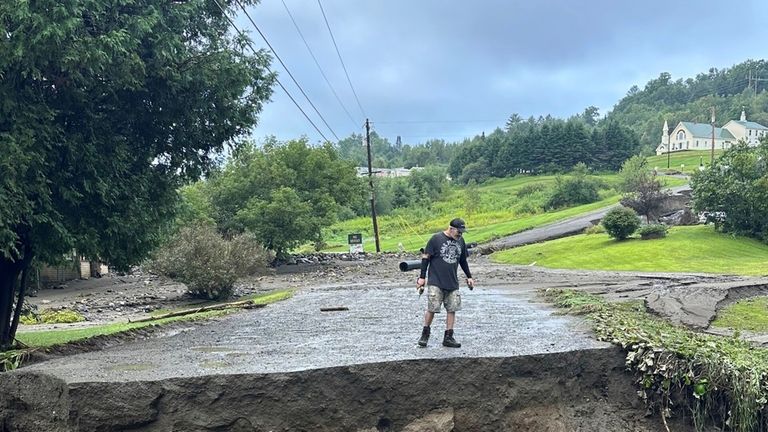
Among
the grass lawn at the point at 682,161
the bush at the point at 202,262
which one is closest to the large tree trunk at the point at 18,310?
the bush at the point at 202,262

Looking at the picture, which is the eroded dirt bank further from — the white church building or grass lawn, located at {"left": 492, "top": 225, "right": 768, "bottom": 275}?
the white church building

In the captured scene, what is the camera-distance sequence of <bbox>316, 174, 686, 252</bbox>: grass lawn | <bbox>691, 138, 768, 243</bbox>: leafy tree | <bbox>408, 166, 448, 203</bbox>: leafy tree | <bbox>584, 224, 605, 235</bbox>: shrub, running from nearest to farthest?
<bbox>691, 138, 768, 243</bbox>: leafy tree → <bbox>584, 224, 605, 235</bbox>: shrub → <bbox>316, 174, 686, 252</bbox>: grass lawn → <bbox>408, 166, 448, 203</bbox>: leafy tree

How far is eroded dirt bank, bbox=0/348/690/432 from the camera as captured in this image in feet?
25.0

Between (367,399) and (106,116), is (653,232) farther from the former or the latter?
(367,399)

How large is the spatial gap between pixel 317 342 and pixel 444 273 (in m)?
2.62

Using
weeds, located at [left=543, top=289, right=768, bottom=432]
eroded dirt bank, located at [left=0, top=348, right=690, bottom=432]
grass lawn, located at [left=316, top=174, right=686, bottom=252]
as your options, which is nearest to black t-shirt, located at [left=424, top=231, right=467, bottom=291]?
eroded dirt bank, located at [left=0, top=348, right=690, bottom=432]

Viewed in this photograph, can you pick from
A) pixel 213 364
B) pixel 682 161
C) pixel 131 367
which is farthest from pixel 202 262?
pixel 682 161

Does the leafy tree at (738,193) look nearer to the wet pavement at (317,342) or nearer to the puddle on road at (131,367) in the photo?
the wet pavement at (317,342)

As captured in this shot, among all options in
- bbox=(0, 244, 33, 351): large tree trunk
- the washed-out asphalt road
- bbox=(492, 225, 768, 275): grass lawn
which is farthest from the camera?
the washed-out asphalt road

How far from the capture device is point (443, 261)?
9.25 metres

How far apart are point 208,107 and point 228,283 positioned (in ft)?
49.4

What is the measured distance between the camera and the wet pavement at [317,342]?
8.48 metres

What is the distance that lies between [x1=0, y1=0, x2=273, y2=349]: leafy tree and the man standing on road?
5.37 m

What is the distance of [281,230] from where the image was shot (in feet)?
131
